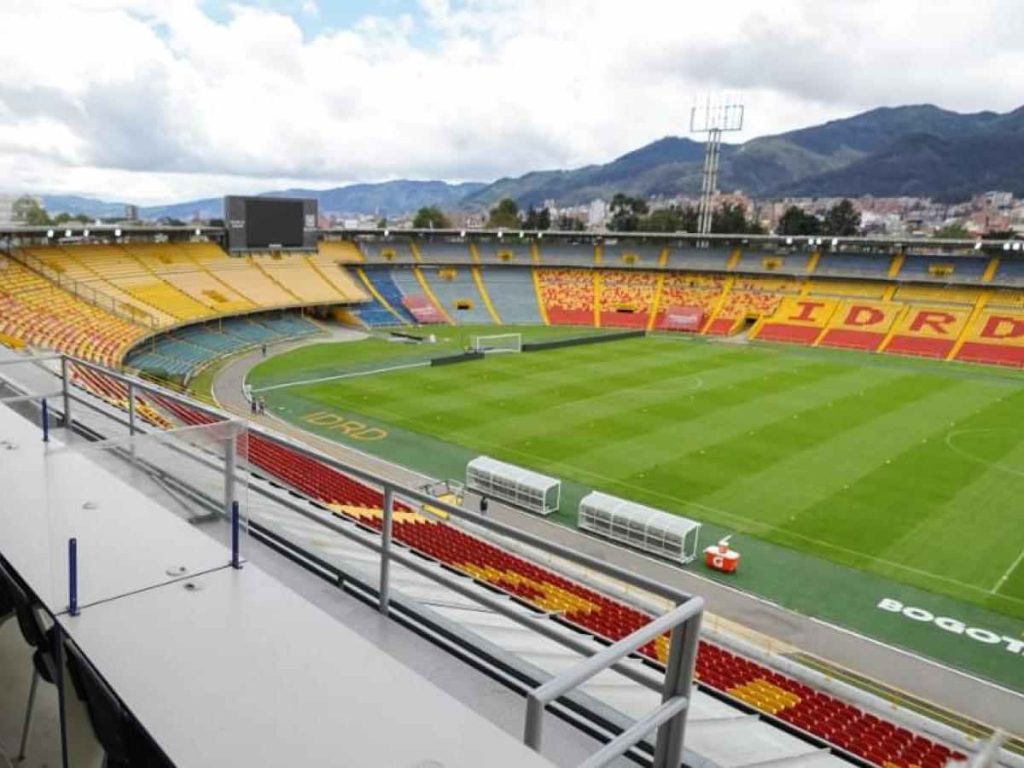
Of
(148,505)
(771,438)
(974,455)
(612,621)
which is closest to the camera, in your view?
(148,505)

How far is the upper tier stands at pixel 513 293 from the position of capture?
6347 centimetres

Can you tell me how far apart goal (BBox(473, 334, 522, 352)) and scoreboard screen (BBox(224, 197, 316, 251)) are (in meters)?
15.7

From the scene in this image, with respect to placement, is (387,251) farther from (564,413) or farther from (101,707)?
(101,707)

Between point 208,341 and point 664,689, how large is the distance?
46912 millimetres

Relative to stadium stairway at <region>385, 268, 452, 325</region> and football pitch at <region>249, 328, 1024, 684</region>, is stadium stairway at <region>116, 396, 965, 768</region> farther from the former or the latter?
stadium stairway at <region>385, 268, 452, 325</region>

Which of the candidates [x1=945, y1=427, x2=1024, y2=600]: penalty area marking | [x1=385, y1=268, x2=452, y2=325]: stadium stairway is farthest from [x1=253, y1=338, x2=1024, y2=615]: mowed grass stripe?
[x1=385, y1=268, x2=452, y2=325]: stadium stairway

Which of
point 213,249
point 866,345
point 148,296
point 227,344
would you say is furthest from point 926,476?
point 213,249

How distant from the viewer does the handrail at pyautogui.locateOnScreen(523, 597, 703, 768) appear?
2271 millimetres

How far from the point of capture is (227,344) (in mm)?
45594

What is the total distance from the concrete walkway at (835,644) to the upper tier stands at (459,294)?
136ft

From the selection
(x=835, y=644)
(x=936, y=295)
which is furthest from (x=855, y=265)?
(x=835, y=644)

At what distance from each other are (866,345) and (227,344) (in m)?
44.2

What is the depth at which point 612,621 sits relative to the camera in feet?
42.2

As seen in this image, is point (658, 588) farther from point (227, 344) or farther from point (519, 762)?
point (227, 344)
